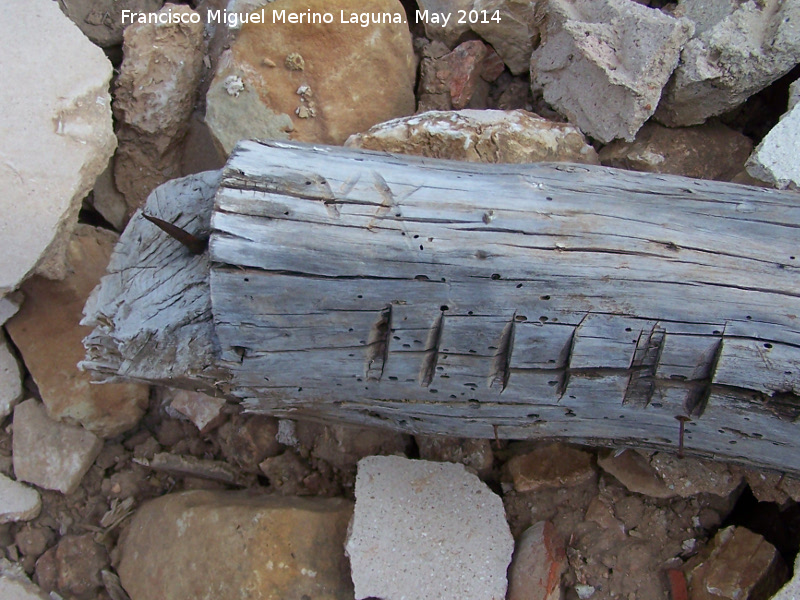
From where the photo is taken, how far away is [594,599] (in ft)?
6.75

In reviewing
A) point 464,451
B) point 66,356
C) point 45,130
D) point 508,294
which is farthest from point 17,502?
point 508,294

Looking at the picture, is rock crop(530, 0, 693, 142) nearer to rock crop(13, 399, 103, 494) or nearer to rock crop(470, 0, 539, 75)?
rock crop(470, 0, 539, 75)

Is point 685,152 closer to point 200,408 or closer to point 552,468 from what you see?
point 552,468

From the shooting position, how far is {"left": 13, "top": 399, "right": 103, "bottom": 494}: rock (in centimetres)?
243

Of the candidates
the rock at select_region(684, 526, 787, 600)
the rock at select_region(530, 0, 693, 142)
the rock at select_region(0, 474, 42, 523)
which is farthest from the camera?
the rock at select_region(0, 474, 42, 523)

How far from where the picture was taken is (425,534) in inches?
81.2

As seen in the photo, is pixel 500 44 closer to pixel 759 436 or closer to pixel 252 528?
pixel 759 436

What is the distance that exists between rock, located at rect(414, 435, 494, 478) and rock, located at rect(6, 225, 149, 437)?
1199 millimetres

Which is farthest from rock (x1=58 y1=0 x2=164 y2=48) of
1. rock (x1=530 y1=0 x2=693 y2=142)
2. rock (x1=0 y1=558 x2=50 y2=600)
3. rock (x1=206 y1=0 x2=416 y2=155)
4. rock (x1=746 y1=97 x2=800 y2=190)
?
rock (x1=746 y1=97 x2=800 y2=190)

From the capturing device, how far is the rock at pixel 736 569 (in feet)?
6.37

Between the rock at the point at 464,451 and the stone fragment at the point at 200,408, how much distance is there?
0.81m

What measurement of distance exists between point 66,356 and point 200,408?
1.84 ft

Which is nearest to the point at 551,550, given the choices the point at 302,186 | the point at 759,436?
the point at 759,436

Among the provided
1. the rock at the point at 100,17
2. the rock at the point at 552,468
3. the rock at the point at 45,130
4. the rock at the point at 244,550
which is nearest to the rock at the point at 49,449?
the rock at the point at 244,550
